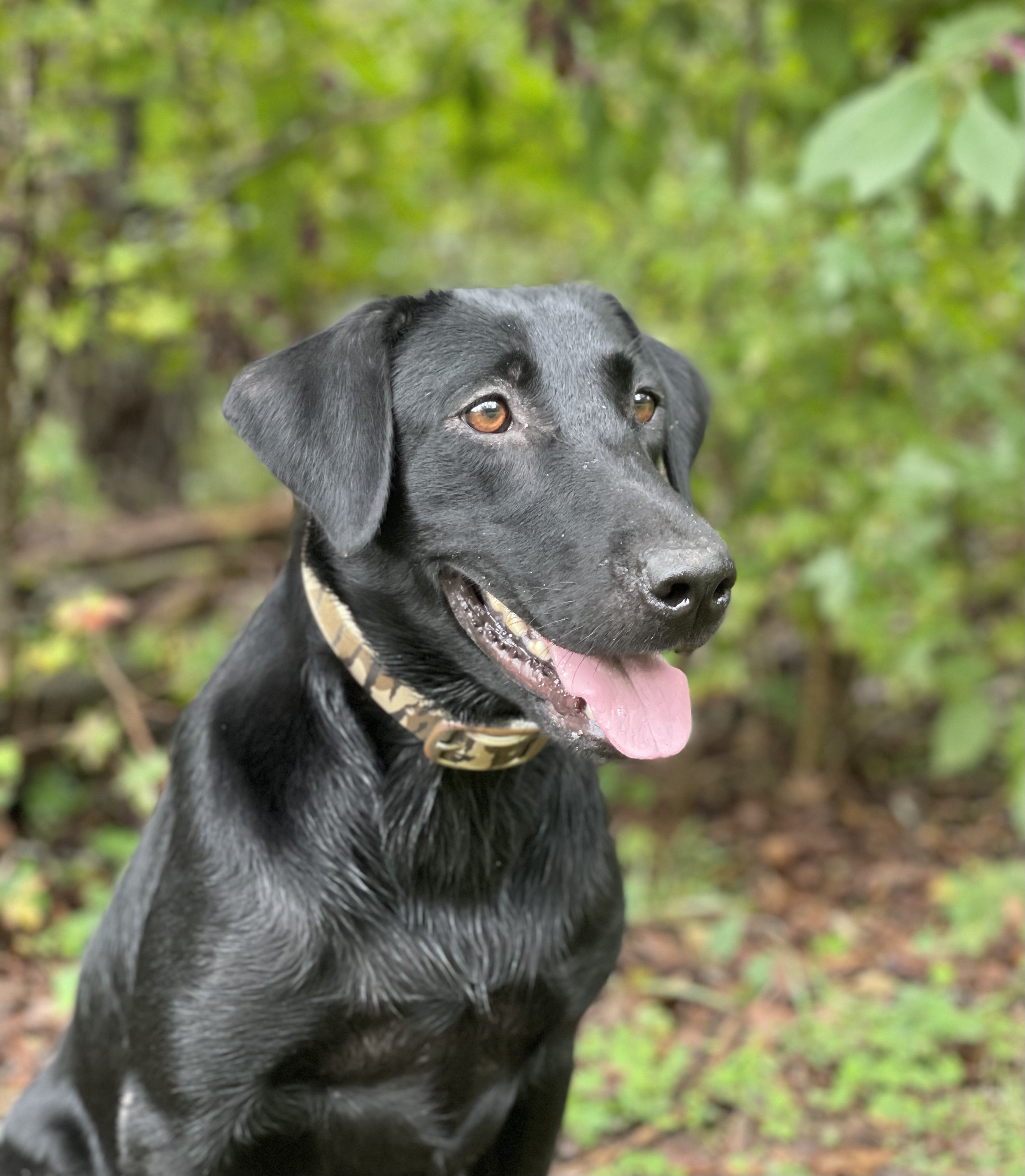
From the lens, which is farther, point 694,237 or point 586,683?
point 694,237

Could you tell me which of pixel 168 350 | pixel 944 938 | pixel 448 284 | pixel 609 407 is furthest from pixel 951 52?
pixel 448 284

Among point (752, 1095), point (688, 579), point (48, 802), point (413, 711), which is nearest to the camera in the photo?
point (688, 579)

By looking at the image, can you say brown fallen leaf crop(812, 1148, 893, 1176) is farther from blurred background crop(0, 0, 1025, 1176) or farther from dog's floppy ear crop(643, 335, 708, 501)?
dog's floppy ear crop(643, 335, 708, 501)

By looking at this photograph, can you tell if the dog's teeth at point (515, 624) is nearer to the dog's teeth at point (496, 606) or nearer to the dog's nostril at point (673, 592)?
the dog's teeth at point (496, 606)

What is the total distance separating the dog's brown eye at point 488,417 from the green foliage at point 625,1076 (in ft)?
6.34

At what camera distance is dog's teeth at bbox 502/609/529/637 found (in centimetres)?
214

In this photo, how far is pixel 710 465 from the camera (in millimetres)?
5055

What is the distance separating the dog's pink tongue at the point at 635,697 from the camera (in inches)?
78.3

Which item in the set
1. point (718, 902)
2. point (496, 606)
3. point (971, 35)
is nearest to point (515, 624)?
point (496, 606)

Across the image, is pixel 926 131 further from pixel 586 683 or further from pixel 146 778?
pixel 146 778

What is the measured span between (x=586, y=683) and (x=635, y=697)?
0.27 feet

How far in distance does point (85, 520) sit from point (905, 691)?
12.7ft

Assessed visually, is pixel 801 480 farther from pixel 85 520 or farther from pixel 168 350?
pixel 85 520

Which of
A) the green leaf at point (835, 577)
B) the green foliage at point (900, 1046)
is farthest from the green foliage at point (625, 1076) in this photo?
the green leaf at point (835, 577)
